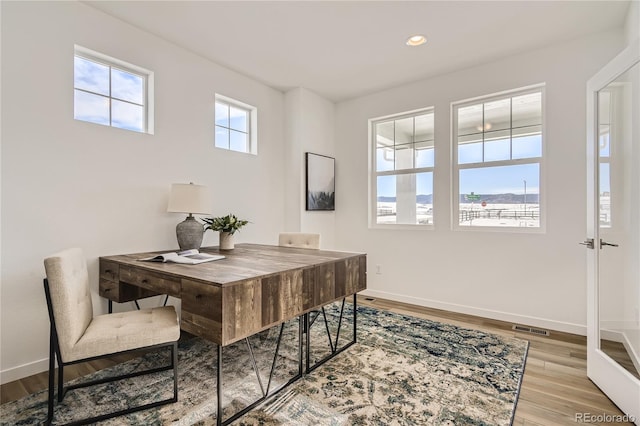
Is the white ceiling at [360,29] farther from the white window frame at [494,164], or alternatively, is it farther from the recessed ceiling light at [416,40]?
the white window frame at [494,164]

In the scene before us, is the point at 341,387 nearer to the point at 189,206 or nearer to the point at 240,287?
the point at 240,287

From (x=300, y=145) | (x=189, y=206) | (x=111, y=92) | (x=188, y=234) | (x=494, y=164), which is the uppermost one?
(x=111, y=92)

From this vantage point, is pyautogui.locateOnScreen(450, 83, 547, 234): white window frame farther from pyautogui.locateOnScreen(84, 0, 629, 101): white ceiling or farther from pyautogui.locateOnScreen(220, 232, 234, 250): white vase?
pyautogui.locateOnScreen(220, 232, 234, 250): white vase

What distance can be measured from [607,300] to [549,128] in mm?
1706

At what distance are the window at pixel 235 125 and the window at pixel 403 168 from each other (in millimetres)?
1608

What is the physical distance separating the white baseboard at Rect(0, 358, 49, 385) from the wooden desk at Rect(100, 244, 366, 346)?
59 centimetres

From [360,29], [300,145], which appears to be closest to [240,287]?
[360,29]

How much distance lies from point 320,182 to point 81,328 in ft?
9.92

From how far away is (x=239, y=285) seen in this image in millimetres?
1547

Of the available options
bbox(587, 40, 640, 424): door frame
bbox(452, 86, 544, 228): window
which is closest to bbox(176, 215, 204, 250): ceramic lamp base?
bbox(452, 86, 544, 228): window

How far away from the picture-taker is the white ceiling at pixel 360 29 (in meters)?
2.41

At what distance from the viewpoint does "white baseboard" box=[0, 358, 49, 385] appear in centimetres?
207

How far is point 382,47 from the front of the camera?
9.81 feet

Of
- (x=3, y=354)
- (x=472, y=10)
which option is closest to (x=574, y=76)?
(x=472, y=10)
